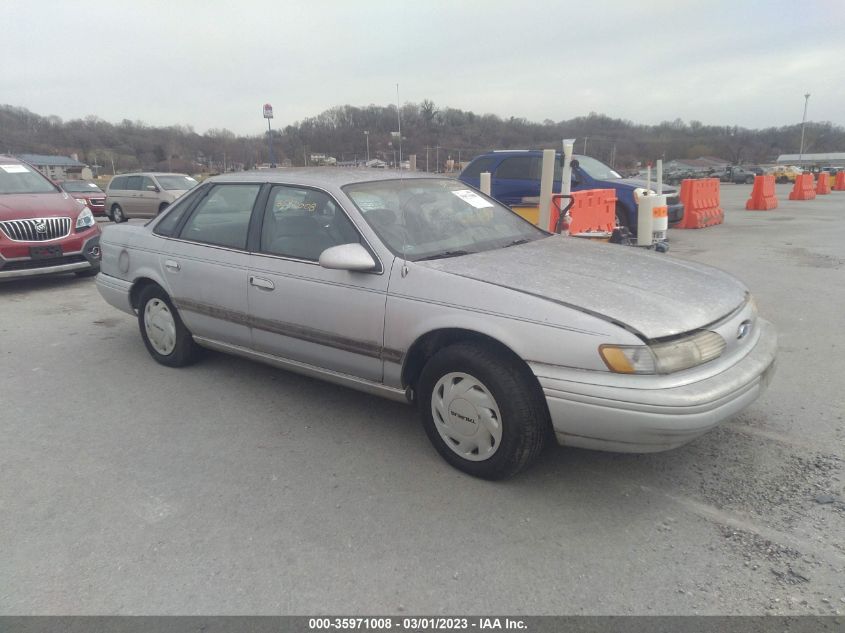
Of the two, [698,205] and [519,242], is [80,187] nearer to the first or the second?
[698,205]

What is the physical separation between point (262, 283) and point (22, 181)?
6.99 metres

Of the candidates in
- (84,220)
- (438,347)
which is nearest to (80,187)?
(84,220)

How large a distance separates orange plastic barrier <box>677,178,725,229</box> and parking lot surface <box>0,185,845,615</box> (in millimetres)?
10239

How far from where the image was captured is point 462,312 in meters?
2.78

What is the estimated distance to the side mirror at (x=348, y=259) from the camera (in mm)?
3045

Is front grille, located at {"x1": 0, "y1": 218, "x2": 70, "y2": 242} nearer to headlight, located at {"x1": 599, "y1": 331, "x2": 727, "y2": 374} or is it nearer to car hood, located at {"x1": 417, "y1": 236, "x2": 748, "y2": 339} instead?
car hood, located at {"x1": 417, "y1": 236, "x2": 748, "y2": 339}

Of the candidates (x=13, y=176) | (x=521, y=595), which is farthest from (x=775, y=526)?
(x=13, y=176)

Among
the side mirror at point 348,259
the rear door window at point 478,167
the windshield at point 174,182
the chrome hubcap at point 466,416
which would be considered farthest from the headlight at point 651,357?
the windshield at point 174,182

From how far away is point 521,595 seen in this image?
214 cm

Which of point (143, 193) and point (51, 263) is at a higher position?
point (143, 193)

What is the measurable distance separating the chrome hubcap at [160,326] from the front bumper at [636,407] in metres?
3.16

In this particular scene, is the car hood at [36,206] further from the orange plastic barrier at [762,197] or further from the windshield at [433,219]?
the orange plastic barrier at [762,197]

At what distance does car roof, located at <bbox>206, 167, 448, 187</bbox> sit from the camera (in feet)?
12.1
